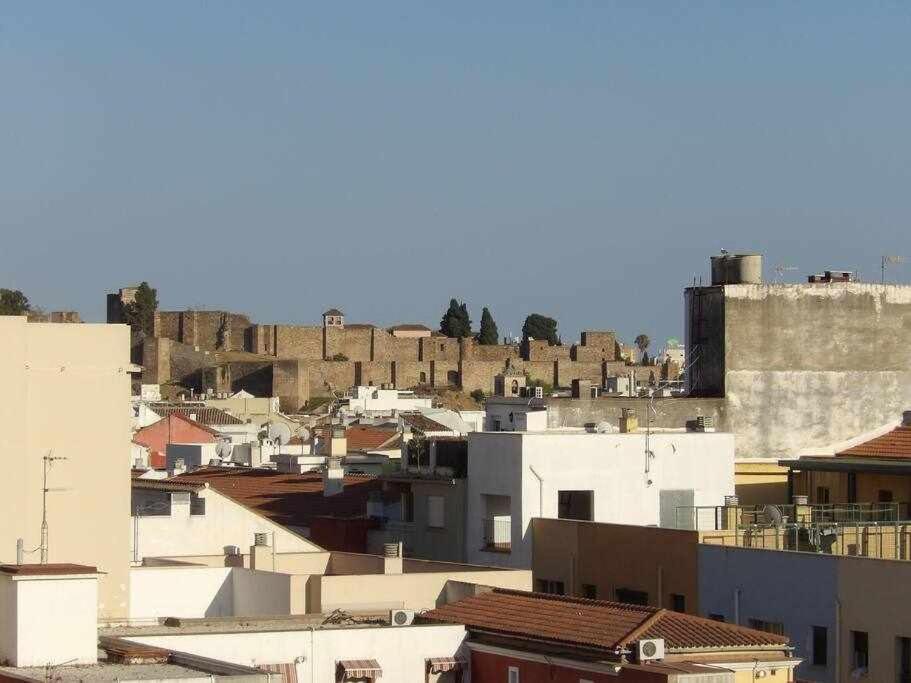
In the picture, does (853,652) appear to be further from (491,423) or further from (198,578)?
(491,423)

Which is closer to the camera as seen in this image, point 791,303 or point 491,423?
point 791,303

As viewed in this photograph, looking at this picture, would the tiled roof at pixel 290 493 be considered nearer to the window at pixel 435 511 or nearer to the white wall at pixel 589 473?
the window at pixel 435 511

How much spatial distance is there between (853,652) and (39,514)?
7709 millimetres

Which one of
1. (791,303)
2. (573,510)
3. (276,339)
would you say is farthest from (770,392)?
(276,339)

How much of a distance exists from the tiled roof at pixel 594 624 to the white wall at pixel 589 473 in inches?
294

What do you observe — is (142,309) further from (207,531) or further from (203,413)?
(207,531)

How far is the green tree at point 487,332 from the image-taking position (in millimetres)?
114438

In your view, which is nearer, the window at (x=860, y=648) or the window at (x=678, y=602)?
the window at (x=860, y=648)

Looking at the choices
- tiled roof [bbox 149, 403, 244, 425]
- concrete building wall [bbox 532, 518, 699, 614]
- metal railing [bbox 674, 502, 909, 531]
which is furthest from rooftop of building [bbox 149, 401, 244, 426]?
metal railing [bbox 674, 502, 909, 531]

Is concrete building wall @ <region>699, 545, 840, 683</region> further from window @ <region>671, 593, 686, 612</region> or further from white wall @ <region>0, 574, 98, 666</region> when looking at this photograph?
white wall @ <region>0, 574, 98, 666</region>

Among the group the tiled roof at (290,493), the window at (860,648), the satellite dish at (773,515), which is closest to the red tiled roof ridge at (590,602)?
the window at (860,648)

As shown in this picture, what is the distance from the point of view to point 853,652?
20.7 m

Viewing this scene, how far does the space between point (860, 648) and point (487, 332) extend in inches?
3729

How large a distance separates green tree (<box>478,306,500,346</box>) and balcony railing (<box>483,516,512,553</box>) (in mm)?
85780
